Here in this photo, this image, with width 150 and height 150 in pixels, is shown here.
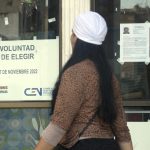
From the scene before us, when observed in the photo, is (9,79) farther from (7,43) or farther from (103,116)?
(103,116)

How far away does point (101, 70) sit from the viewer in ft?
9.70

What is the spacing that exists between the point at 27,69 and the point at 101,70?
3256 millimetres

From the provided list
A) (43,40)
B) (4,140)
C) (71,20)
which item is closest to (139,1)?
(71,20)

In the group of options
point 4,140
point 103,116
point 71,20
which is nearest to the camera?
point 103,116

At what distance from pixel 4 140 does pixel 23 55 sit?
3.46ft

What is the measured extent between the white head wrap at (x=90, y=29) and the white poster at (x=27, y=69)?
307cm

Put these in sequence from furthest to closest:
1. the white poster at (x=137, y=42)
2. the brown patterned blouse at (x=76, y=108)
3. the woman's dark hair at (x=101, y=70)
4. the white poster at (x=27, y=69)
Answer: the white poster at (x=27, y=69), the white poster at (x=137, y=42), the woman's dark hair at (x=101, y=70), the brown patterned blouse at (x=76, y=108)

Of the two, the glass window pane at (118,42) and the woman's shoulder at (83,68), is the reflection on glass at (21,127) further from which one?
the woman's shoulder at (83,68)

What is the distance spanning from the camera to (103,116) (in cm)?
293

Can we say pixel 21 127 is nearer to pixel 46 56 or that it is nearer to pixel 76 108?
pixel 46 56

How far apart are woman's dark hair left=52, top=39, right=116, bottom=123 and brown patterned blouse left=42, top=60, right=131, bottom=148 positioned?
32mm

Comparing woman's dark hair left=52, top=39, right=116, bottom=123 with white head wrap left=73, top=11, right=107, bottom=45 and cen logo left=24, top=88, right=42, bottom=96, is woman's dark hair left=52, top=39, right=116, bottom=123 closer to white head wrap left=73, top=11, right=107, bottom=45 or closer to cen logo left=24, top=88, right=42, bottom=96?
white head wrap left=73, top=11, right=107, bottom=45

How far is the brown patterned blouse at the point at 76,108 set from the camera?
282 cm

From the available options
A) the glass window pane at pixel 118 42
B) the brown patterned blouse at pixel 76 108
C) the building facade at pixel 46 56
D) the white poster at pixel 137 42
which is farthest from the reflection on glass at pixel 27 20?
the brown patterned blouse at pixel 76 108
